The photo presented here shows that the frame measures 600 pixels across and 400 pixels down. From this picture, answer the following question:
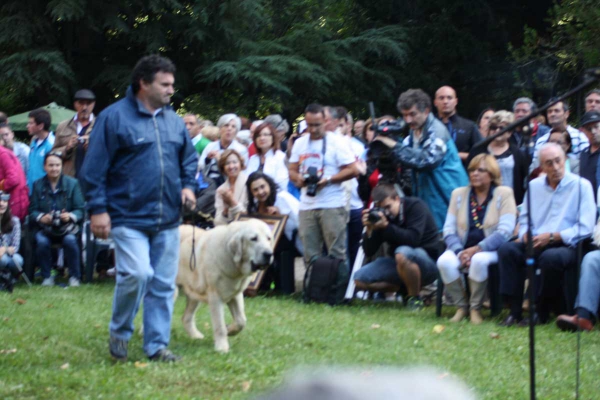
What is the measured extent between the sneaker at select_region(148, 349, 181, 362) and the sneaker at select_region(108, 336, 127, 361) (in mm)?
211

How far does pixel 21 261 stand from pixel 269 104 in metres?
11.1

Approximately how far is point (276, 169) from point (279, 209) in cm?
57

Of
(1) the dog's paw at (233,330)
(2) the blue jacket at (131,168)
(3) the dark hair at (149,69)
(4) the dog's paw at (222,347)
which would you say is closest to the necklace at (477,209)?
(1) the dog's paw at (233,330)

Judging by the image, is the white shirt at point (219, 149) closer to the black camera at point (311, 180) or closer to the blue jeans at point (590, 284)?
the black camera at point (311, 180)

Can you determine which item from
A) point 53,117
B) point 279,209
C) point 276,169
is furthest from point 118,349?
point 53,117

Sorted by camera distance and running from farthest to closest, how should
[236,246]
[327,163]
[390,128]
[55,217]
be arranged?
[55,217]
[327,163]
[390,128]
[236,246]

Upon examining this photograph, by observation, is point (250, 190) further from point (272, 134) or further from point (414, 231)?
point (414, 231)

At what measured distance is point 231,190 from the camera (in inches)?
465

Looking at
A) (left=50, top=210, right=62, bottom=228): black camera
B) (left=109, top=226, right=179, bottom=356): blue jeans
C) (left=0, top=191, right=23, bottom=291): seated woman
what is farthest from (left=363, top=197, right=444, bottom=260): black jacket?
(left=0, top=191, right=23, bottom=291): seated woman

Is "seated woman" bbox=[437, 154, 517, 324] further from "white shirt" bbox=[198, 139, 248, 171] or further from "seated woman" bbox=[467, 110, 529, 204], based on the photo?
"white shirt" bbox=[198, 139, 248, 171]

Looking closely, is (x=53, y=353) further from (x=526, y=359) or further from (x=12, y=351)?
(x=526, y=359)

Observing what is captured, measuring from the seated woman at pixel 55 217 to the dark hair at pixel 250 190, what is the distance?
2629 millimetres

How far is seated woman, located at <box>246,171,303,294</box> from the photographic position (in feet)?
38.2

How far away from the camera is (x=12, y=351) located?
25.1 ft
